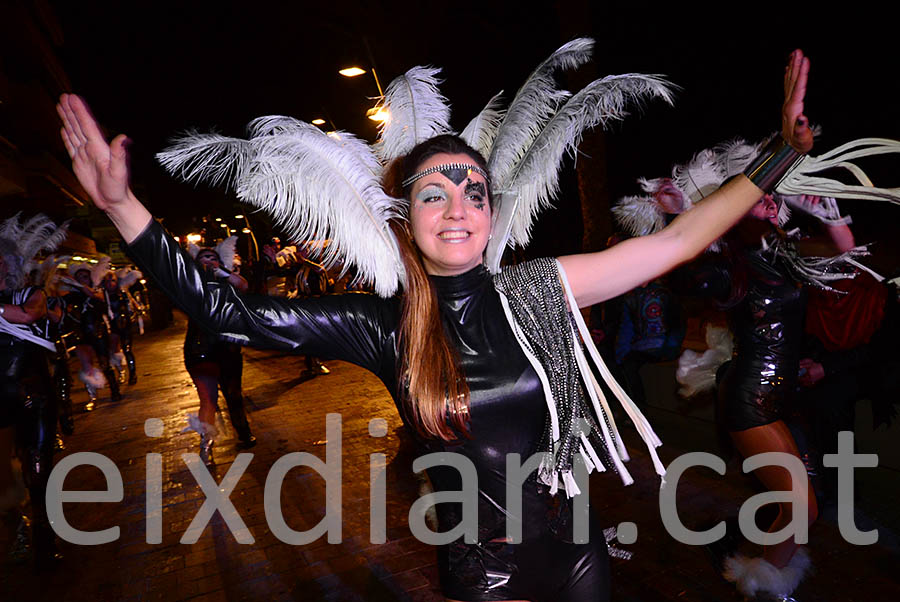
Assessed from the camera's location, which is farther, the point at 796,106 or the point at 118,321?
the point at 118,321

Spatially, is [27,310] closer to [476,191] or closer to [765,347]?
[476,191]

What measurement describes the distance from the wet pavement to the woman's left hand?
2.70m

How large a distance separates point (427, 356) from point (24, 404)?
4304mm

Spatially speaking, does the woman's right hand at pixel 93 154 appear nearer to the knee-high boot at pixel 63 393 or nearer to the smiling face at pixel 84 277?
the knee-high boot at pixel 63 393

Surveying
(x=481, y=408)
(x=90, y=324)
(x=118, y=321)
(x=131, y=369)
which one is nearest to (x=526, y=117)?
(x=481, y=408)

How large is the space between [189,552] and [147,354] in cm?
1387

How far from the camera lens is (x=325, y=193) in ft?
6.61

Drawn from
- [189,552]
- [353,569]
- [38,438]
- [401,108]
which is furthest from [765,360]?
[38,438]

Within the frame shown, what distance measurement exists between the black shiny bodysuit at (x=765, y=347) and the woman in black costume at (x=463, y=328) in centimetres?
171

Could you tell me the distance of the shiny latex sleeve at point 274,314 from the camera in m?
1.66

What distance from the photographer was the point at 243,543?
4.41 metres

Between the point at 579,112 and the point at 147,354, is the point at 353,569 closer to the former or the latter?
Result: the point at 579,112

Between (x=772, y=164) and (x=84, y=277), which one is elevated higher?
(x=772, y=164)

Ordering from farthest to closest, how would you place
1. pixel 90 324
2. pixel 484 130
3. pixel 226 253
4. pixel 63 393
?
pixel 90 324
pixel 63 393
pixel 226 253
pixel 484 130
